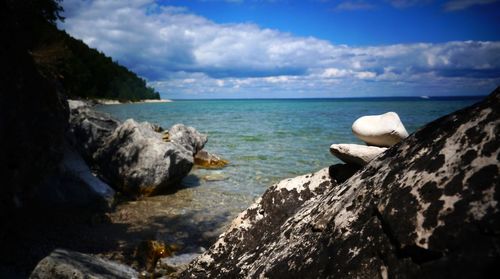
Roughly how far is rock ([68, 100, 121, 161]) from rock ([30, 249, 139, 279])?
815 cm

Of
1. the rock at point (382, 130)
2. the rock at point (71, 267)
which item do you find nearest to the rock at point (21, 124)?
the rock at point (71, 267)

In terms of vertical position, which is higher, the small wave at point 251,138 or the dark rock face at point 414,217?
the dark rock face at point 414,217

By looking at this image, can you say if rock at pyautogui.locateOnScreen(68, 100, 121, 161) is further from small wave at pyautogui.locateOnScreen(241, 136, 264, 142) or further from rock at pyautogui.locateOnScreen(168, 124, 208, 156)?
small wave at pyautogui.locateOnScreen(241, 136, 264, 142)

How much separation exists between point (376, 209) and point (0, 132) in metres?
5.48

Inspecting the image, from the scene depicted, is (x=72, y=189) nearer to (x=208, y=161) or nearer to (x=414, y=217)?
(x=208, y=161)

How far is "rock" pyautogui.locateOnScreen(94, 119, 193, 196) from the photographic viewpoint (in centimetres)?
1025

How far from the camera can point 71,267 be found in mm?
4109

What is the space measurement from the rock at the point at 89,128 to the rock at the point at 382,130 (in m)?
10.7

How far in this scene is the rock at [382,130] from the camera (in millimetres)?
3443

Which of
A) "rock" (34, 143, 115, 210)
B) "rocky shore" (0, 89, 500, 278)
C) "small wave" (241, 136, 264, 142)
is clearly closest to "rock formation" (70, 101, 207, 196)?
"rock" (34, 143, 115, 210)

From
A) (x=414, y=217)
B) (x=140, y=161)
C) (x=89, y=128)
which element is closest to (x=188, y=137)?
(x=89, y=128)

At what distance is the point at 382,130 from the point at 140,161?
852cm

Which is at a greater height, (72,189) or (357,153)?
(357,153)

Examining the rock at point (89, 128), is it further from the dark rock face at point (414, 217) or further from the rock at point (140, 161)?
the dark rock face at point (414, 217)
